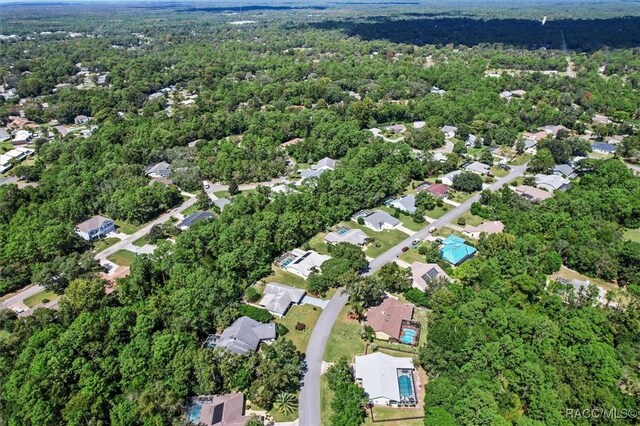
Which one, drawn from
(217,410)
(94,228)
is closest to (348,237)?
(217,410)

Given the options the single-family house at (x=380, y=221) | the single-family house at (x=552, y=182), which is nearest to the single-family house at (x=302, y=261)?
the single-family house at (x=380, y=221)

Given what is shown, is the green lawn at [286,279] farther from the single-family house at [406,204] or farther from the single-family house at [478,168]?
the single-family house at [478,168]

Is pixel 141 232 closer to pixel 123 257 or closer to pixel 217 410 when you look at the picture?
pixel 123 257

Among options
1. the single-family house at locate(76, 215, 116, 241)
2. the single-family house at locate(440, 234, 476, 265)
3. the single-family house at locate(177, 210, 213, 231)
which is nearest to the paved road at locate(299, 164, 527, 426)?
the single-family house at locate(440, 234, 476, 265)

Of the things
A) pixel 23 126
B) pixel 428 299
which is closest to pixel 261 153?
pixel 428 299

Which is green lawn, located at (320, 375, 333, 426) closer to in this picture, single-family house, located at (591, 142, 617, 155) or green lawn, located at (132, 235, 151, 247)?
green lawn, located at (132, 235, 151, 247)

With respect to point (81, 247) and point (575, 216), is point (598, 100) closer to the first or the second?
point (575, 216)
